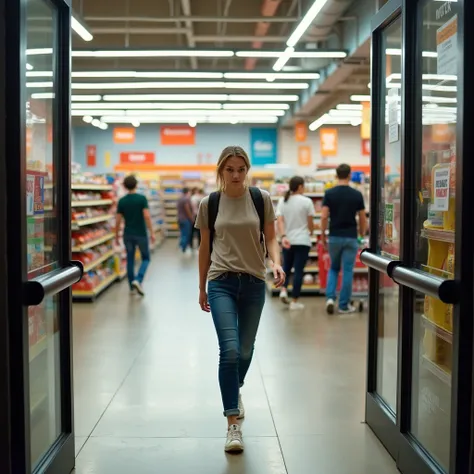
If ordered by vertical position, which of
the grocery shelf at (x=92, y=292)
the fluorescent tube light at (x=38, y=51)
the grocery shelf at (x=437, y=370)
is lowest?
the grocery shelf at (x=92, y=292)

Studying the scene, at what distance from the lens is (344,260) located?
7.93m

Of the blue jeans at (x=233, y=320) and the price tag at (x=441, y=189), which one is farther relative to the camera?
the blue jeans at (x=233, y=320)

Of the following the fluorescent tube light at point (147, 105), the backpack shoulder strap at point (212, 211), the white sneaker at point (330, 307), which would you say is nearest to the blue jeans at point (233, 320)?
the backpack shoulder strap at point (212, 211)

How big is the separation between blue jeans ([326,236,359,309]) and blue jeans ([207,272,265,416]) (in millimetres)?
4113

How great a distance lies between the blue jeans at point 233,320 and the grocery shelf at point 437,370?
0.95 metres

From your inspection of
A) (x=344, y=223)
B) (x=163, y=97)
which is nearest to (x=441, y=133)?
(x=344, y=223)

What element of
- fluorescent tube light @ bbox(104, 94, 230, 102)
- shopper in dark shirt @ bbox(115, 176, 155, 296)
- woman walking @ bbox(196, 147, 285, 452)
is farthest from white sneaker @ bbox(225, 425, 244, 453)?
fluorescent tube light @ bbox(104, 94, 230, 102)

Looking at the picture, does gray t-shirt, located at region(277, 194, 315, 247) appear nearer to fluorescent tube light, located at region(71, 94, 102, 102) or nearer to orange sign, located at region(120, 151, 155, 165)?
fluorescent tube light, located at region(71, 94, 102, 102)

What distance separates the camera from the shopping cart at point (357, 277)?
8719 millimetres

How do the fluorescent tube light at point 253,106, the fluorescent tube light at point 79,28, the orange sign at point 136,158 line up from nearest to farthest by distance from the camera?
the fluorescent tube light at point 79,28, the fluorescent tube light at point 253,106, the orange sign at point 136,158

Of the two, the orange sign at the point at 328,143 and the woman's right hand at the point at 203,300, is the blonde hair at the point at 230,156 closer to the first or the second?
the woman's right hand at the point at 203,300

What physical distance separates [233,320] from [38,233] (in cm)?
118

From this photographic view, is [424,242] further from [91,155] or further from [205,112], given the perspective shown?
[91,155]

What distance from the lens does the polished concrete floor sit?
3482 millimetres
